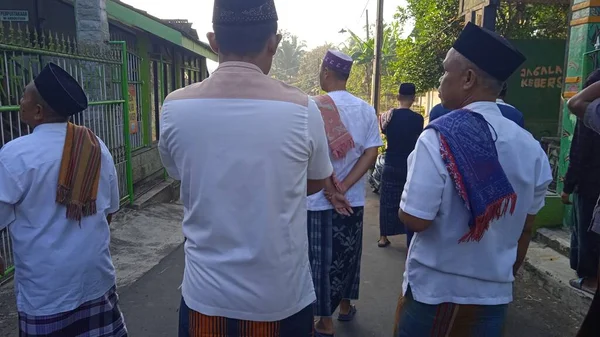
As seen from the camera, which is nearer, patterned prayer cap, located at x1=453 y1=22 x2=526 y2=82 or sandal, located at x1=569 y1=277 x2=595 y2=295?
patterned prayer cap, located at x1=453 y1=22 x2=526 y2=82

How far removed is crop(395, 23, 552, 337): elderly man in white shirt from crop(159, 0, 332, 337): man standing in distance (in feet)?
1.65

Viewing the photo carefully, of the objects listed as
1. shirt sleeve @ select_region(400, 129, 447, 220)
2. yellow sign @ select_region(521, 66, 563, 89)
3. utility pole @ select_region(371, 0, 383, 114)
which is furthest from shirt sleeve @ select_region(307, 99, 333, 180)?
utility pole @ select_region(371, 0, 383, 114)

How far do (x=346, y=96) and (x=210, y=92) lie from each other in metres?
1.90

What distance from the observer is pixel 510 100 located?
30.1 ft

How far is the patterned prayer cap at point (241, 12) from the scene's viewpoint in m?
1.56

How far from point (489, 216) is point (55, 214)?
6.18 feet

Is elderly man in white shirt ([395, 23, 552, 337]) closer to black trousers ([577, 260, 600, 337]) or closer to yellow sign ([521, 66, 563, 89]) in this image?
black trousers ([577, 260, 600, 337])

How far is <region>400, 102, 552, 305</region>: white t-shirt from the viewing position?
6.10 ft

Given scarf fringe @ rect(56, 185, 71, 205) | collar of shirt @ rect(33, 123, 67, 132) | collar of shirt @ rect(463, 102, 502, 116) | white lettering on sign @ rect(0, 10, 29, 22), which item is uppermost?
white lettering on sign @ rect(0, 10, 29, 22)

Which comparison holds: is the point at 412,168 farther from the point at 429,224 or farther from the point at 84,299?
the point at 84,299

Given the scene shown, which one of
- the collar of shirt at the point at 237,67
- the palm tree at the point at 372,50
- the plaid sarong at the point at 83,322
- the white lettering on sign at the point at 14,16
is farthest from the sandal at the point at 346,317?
the palm tree at the point at 372,50

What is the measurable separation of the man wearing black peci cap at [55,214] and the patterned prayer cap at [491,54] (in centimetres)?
182

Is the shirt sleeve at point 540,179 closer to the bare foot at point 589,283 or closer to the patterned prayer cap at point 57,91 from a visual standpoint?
the patterned prayer cap at point 57,91

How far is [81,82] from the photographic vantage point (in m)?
5.63
